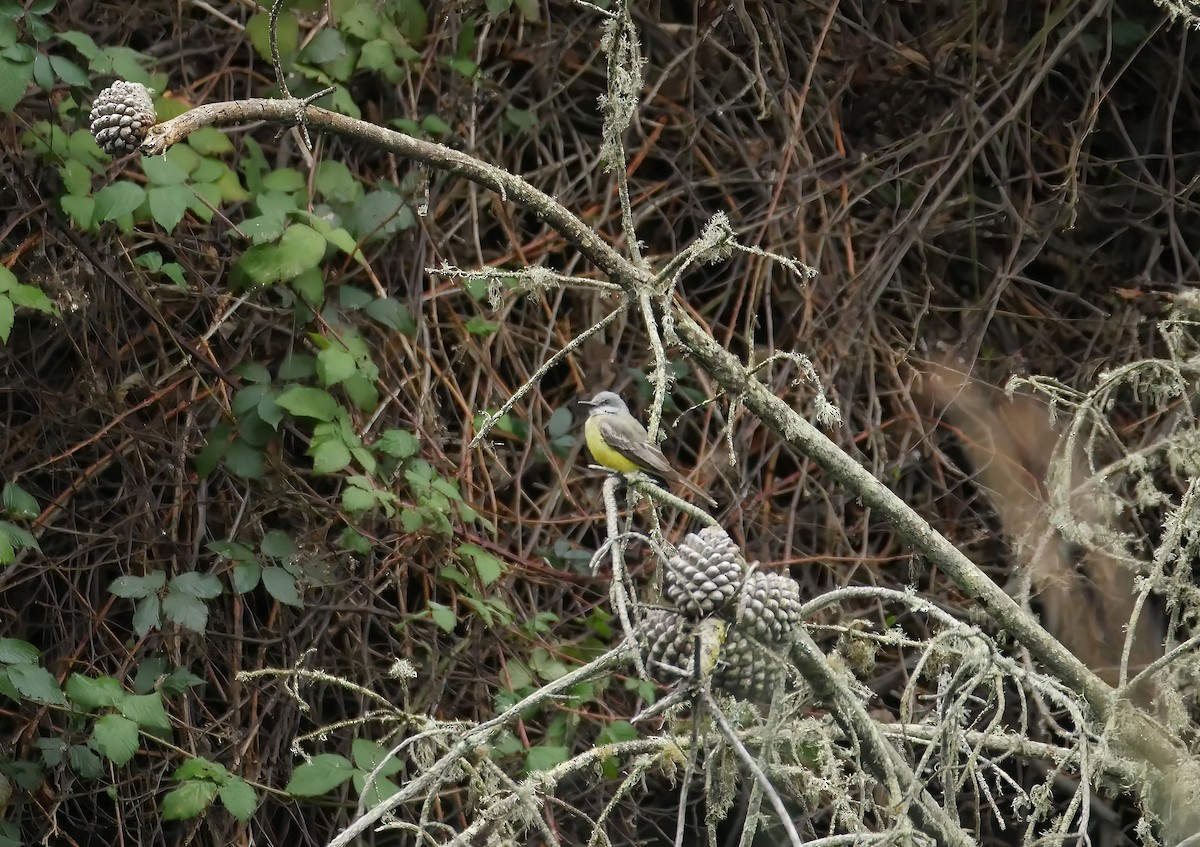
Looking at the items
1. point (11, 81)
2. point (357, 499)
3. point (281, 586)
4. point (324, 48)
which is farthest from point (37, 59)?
point (281, 586)

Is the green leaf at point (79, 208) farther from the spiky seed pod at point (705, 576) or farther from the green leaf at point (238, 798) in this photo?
the spiky seed pod at point (705, 576)

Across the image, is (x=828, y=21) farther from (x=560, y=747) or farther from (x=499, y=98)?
(x=560, y=747)

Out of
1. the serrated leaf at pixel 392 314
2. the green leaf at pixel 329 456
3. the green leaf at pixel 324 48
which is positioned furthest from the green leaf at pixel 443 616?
the green leaf at pixel 324 48

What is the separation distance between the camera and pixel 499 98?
4.59m

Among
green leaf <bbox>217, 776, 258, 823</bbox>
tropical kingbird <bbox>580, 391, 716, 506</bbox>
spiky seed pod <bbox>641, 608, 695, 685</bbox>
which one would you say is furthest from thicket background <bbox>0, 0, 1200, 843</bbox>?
spiky seed pod <bbox>641, 608, 695, 685</bbox>

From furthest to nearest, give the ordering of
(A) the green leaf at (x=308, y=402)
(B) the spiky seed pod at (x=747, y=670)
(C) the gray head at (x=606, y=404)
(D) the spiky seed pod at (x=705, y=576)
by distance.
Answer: (C) the gray head at (x=606, y=404), (A) the green leaf at (x=308, y=402), (B) the spiky seed pod at (x=747, y=670), (D) the spiky seed pod at (x=705, y=576)

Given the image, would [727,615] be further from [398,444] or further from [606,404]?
[606,404]

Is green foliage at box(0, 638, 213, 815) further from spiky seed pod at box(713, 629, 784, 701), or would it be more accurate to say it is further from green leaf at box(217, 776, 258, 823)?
spiky seed pod at box(713, 629, 784, 701)

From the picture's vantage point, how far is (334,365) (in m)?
3.67

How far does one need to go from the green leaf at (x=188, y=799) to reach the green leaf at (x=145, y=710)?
0.17 metres

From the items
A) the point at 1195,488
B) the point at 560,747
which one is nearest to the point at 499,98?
the point at 560,747

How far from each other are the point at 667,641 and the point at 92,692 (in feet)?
6.71

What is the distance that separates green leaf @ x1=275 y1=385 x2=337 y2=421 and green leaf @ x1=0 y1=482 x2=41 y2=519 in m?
0.69

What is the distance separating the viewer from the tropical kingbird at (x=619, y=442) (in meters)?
3.87
